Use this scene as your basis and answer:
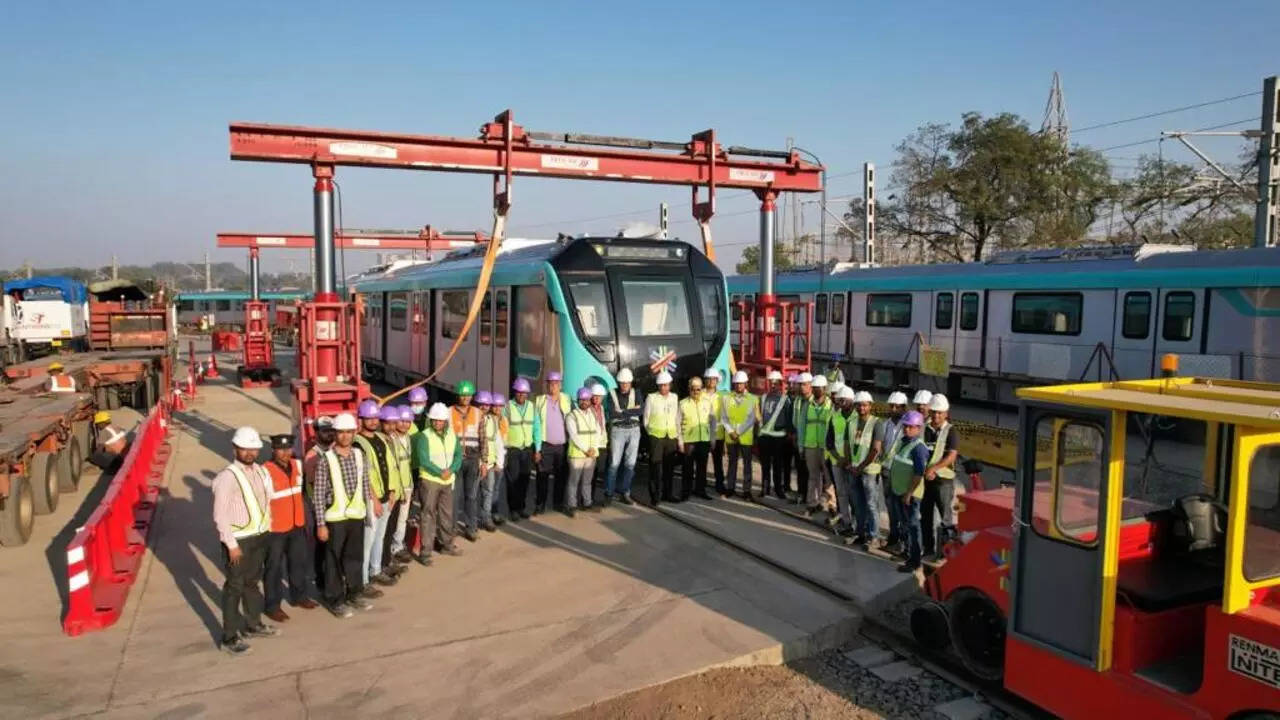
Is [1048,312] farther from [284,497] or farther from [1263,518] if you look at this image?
[284,497]

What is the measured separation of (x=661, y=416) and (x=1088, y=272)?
1152 centimetres

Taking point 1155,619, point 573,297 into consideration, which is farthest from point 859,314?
point 1155,619

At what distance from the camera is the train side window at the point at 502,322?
41.7 feet

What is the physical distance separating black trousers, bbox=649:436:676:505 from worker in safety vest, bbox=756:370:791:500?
45.4 inches

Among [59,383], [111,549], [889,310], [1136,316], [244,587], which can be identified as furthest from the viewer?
[889,310]

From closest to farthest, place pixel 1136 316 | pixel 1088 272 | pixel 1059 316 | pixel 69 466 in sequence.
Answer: pixel 69 466 < pixel 1136 316 < pixel 1088 272 < pixel 1059 316

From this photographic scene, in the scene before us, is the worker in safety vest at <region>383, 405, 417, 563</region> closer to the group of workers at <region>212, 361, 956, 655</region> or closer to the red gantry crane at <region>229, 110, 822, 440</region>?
the group of workers at <region>212, 361, 956, 655</region>

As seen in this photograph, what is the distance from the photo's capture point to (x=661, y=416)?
10.2 m

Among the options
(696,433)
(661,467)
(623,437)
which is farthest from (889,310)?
(623,437)

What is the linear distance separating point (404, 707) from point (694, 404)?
5625 mm

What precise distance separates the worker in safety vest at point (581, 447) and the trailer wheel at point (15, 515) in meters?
5.89

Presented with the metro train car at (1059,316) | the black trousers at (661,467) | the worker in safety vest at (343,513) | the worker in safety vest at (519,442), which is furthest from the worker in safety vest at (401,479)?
the metro train car at (1059,316)

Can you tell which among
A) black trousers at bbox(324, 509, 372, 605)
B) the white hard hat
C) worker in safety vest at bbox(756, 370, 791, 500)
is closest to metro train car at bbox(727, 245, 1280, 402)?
worker in safety vest at bbox(756, 370, 791, 500)

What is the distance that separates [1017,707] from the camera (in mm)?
5566
